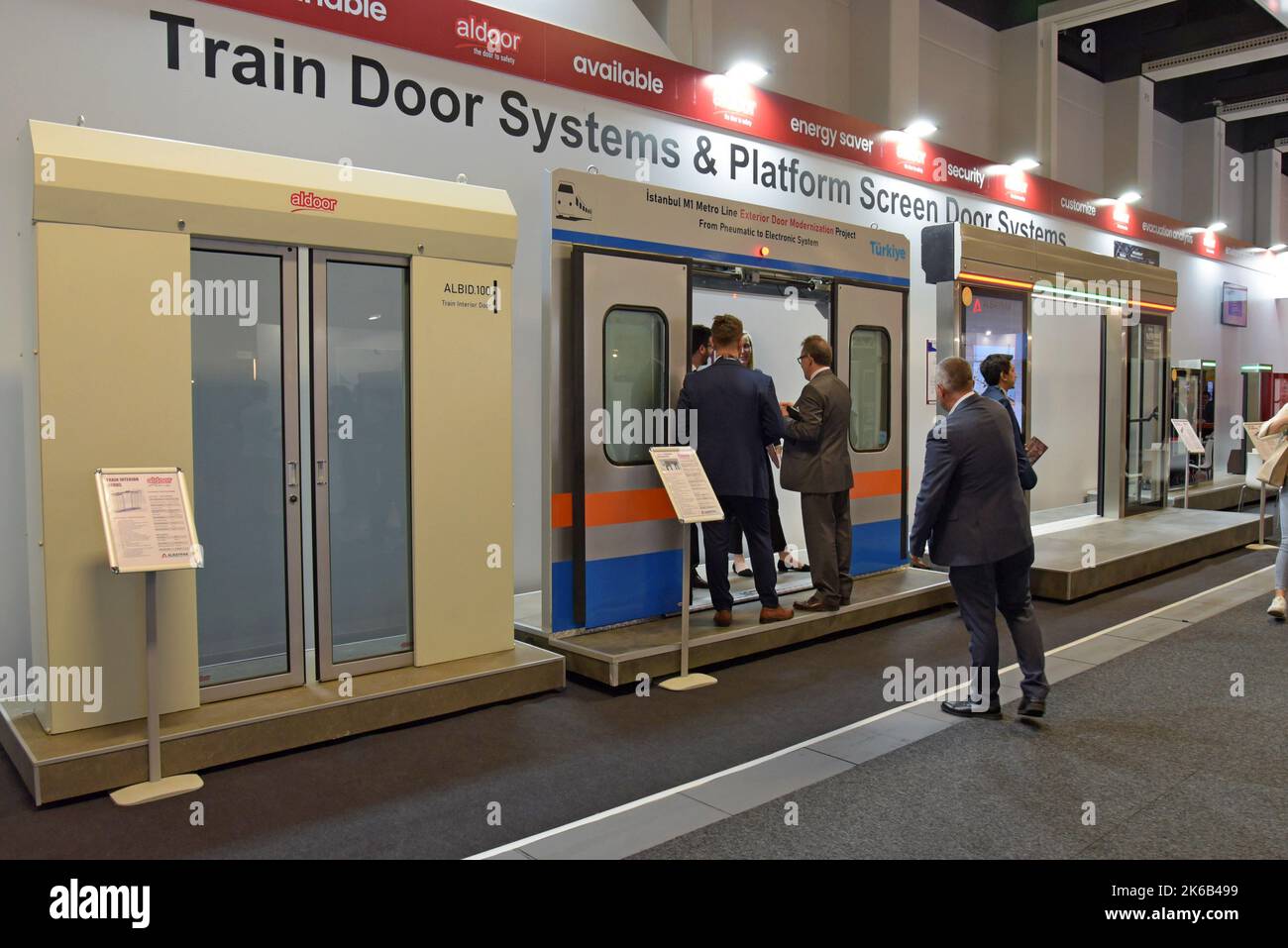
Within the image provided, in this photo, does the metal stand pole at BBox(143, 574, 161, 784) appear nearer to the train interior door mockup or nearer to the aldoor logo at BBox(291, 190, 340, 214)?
the train interior door mockup

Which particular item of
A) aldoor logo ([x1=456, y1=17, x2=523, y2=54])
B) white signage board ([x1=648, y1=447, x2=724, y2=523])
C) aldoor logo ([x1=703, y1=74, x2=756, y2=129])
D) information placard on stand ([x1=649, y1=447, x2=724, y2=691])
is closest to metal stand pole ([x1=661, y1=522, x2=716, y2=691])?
information placard on stand ([x1=649, y1=447, x2=724, y2=691])

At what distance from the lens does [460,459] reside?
5.18 meters

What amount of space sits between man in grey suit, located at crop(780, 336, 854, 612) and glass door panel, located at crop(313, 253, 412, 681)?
2607 millimetres

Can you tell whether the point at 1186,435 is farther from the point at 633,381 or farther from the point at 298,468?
the point at 298,468

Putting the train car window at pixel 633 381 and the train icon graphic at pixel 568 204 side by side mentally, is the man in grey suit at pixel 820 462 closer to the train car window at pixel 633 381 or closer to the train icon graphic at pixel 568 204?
the train car window at pixel 633 381

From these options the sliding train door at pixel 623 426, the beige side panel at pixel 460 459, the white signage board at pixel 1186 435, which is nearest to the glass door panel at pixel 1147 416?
the white signage board at pixel 1186 435

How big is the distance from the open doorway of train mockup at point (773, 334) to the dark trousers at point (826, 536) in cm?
36

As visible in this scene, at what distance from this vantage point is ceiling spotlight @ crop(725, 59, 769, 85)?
28.1ft

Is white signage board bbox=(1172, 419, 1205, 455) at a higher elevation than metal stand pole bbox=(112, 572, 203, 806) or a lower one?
higher

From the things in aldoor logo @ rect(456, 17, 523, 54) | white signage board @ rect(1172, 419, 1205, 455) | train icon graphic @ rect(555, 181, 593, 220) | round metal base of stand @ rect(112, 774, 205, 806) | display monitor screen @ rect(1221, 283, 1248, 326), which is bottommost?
round metal base of stand @ rect(112, 774, 205, 806)

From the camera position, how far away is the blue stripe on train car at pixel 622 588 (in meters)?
5.79
